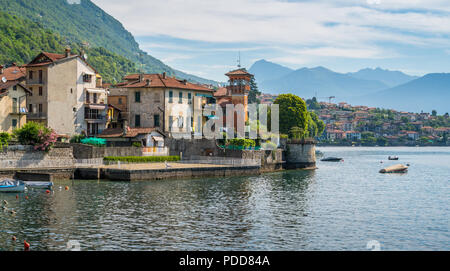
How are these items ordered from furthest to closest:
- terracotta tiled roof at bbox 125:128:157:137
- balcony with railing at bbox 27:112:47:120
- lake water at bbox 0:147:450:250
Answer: terracotta tiled roof at bbox 125:128:157:137, balcony with railing at bbox 27:112:47:120, lake water at bbox 0:147:450:250

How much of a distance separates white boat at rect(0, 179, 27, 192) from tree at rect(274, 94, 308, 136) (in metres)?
74.2

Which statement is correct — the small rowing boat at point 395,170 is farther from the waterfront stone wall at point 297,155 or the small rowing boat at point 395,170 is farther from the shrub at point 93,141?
the shrub at point 93,141

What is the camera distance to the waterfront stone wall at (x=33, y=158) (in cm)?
6569

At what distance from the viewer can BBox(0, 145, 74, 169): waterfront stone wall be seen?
65.7 meters

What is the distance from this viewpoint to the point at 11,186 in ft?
186

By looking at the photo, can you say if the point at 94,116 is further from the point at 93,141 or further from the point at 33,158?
the point at 33,158

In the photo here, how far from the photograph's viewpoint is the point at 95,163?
73.3m

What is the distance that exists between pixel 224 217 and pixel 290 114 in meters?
80.8

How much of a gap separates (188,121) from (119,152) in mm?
21785

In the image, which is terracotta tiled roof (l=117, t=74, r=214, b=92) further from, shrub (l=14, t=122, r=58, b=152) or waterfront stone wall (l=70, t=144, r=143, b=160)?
shrub (l=14, t=122, r=58, b=152)

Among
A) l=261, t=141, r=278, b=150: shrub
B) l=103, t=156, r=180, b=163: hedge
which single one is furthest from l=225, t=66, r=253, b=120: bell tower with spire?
l=103, t=156, r=180, b=163: hedge

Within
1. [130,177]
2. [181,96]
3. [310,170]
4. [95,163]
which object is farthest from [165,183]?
[310,170]
